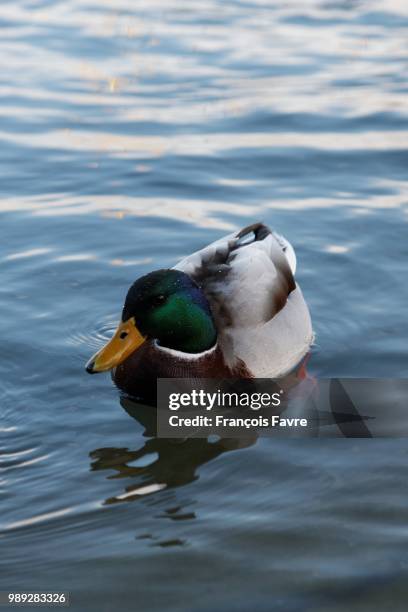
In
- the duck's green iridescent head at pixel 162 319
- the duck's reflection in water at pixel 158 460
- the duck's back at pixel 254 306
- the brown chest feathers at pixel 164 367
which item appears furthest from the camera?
the duck's back at pixel 254 306

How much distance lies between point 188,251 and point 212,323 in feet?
6.15

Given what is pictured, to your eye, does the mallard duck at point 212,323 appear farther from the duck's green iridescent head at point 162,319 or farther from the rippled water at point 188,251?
the rippled water at point 188,251

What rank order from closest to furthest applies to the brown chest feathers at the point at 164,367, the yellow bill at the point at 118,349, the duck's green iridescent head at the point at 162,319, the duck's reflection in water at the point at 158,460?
1. the duck's reflection in water at the point at 158,460
2. the yellow bill at the point at 118,349
3. the duck's green iridescent head at the point at 162,319
4. the brown chest feathers at the point at 164,367

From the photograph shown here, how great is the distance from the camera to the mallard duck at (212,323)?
20.2 feet

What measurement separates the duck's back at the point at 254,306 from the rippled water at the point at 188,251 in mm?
223

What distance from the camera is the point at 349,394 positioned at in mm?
6414

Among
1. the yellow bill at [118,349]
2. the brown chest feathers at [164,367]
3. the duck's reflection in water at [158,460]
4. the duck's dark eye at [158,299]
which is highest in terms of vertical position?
the duck's dark eye at [158,299]

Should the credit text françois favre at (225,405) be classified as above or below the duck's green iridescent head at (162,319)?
below

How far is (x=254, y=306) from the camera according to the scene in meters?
6.59

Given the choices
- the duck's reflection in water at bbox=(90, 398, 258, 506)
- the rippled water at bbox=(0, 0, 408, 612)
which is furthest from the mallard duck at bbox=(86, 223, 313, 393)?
the duck's reflection in water at bbox=(90, 398, 258, 506)

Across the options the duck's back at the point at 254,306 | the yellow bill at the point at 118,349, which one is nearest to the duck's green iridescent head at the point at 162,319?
the yellow bill at the point at 118,349

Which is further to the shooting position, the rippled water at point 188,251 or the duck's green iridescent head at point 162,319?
the duck's green iridescent head at point 162,319

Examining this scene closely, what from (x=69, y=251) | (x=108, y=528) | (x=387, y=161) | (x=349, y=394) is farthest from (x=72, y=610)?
(x=387, y=161)

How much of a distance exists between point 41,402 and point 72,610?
1907mm
